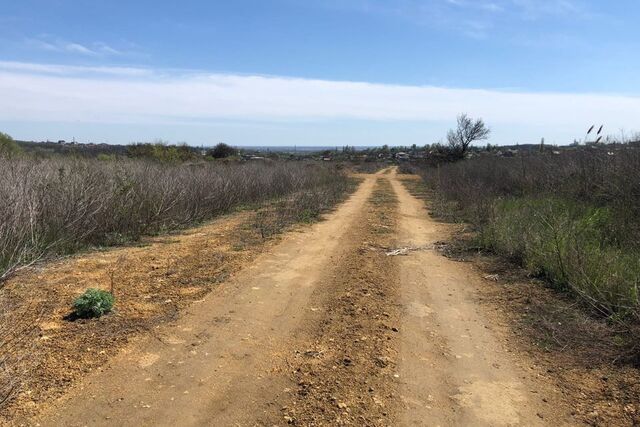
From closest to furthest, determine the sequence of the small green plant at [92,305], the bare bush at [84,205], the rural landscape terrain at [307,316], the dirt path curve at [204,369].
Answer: the dirt path curve at [204,369] → the rural landscape terrain at [307,316] → the small green plant at [92,305] → the bare bush at [84,205]

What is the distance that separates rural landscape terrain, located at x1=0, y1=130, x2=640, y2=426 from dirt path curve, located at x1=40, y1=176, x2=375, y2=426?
0.06 feet

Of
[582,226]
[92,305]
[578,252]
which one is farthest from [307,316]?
[582,226]

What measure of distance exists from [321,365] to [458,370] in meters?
1.24

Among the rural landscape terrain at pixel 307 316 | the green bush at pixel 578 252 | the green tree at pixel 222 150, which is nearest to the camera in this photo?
the rural landscape terrain at pixel 307 316

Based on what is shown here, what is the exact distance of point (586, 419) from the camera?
12.4 ft

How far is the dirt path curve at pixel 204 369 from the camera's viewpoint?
3.66 metres

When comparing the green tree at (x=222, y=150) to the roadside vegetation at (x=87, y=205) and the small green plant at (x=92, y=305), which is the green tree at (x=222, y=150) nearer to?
the roadside vegetation at (x=87, y=205)

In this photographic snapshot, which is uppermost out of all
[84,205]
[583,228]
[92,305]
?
[84,205]

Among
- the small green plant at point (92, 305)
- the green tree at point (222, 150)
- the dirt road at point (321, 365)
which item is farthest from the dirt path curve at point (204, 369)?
Answer: the green tree at point (222, 150)

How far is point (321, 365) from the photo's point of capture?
464 centimetres

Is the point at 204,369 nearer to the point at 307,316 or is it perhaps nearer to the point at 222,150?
the point at 307,316

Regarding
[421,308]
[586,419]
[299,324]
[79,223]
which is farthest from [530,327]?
[79,223]

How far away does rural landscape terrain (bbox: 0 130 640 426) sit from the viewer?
12.8 ft

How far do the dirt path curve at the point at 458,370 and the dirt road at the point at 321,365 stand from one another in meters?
0.01
